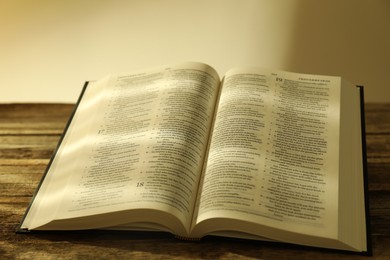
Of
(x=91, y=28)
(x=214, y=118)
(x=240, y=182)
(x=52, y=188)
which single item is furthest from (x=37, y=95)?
(x=240, y=182)

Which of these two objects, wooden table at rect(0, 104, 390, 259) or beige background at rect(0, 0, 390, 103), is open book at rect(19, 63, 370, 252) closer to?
wooden table at rect(0, 104, 390, 259)

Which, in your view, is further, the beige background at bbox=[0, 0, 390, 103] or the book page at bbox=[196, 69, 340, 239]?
the beige background at bbox=[0, 0, 390, 103]

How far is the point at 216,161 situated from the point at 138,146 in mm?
145

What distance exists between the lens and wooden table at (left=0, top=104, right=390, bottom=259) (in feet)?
2.96

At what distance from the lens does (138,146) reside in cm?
100

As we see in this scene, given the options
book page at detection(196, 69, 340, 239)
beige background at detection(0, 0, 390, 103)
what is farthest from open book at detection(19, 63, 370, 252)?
beige background at detection(0, 0, 390, 103)

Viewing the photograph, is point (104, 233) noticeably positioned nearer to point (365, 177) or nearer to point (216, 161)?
point (216, 161)

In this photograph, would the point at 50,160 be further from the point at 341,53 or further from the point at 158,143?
the point at 341,53

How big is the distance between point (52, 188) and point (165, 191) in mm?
237

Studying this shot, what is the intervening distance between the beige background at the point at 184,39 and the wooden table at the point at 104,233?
6.6 inches

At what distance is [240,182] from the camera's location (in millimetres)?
908

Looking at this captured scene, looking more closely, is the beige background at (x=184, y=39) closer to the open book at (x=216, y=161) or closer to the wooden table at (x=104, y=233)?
the wooden table at (x=104, y=233)

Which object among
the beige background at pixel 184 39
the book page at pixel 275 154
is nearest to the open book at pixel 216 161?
the book page at pixel 275 154

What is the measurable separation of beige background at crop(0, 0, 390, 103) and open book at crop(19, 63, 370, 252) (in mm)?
269
